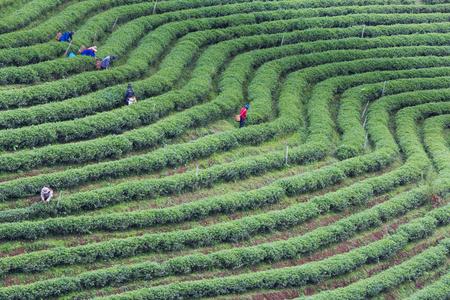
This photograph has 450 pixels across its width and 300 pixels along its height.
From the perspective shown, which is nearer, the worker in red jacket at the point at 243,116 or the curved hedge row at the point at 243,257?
the curved hedge row at the point at 243,257

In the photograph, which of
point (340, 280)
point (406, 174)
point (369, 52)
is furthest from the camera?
point (369, 52)

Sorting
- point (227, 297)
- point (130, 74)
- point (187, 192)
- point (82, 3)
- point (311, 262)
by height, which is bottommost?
point (227, 297)

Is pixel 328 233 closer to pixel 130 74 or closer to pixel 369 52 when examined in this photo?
pixel 130 74

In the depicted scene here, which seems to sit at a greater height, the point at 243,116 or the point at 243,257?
the point at 243,116

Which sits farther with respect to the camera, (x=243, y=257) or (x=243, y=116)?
(x=243, y=116)

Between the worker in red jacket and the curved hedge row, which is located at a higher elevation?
the worker in red jacket

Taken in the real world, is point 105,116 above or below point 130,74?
below

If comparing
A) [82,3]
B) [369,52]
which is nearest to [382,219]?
[369,52]

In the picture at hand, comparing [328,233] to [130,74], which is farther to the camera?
[130,74]

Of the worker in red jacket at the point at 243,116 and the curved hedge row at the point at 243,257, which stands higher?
the worker in red jacket at the point at 243,116

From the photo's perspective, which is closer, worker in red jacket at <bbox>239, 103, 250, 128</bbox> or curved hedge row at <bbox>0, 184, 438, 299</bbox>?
curved hedge row at <bbox>0, 184, 438, 299</bbox>

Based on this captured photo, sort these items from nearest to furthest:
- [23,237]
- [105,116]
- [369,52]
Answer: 1. [23,237]
2. [105,116]
3. [369,52]
